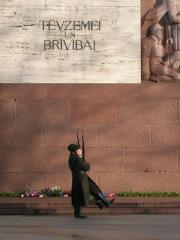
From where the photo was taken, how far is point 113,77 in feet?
57.5

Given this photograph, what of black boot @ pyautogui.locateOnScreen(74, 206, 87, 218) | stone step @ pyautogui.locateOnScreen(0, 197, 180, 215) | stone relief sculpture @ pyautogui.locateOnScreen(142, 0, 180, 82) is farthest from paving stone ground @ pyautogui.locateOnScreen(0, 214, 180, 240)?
stone relief sculpture @ pyautogui.locateOnScreen(142, 0, 180, 82)

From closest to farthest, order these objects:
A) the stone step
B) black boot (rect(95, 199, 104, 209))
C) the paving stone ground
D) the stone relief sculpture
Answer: the paving stone ground < black boot (rect(95, 199, 104, 209)) < the stone step < the stone relief sculpture

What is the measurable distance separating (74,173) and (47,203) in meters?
1.27

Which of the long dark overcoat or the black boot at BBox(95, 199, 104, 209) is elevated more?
the long dark overcoat

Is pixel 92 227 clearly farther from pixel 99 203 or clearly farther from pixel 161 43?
pixel 161 43

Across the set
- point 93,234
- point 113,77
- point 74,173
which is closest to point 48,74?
point 113,77

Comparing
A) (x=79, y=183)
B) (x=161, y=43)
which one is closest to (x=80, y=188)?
(x=79, y=183)

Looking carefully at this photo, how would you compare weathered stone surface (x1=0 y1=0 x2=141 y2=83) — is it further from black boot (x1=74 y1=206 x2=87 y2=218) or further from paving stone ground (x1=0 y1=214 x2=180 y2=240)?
black boot (x1=74 y1=206 x2=87 y2=218)

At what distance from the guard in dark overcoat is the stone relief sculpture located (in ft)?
13.8

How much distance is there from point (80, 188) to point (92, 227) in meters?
2.02

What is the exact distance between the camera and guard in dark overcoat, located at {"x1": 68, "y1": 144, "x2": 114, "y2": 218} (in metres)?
13.7

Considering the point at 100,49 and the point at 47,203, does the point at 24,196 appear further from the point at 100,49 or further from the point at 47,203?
the point at 100,49

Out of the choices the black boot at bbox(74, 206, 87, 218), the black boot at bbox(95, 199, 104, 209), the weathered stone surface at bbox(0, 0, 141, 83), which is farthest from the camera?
the weathered stone surface at bbox(0, 0, 141, 83)

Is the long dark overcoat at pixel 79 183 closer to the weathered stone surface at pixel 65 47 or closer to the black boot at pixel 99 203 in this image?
the black boot at pixel 99 203
